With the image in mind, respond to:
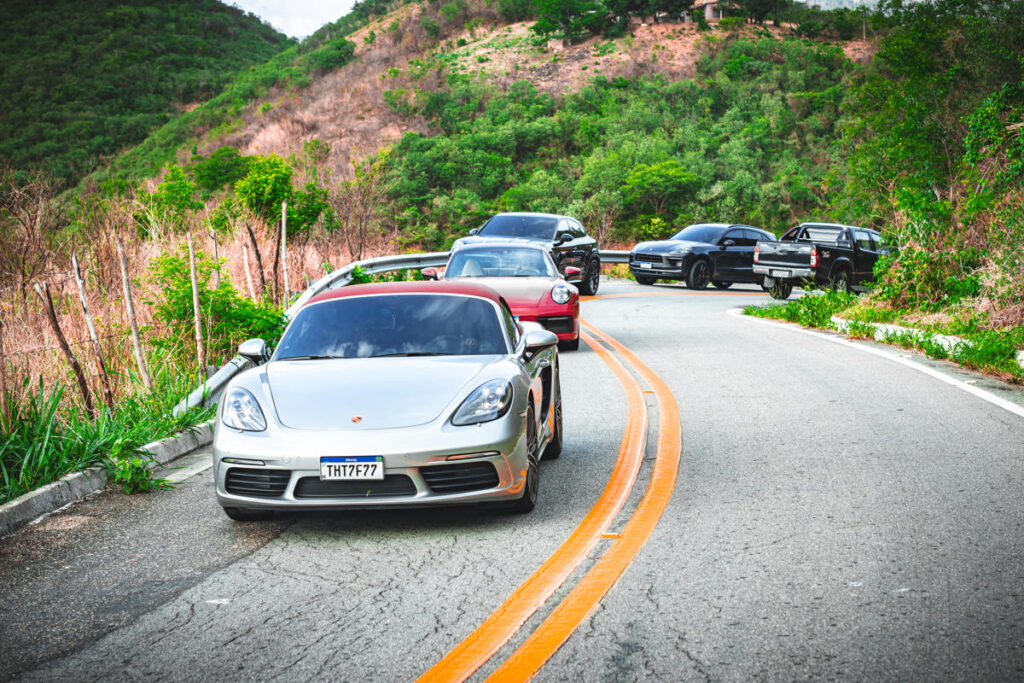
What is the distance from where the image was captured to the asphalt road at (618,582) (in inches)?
145

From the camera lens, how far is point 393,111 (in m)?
71.7

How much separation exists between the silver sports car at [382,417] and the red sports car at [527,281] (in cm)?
654

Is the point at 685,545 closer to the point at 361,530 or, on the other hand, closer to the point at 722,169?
the point at 361,530

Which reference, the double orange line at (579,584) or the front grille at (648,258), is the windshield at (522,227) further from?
the double orange line at (579,584)

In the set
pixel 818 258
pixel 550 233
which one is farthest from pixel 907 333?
pixel 818 258

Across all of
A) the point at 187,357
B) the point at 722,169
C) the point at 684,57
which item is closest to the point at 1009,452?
the point at 187,357

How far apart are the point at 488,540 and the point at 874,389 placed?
6433mm

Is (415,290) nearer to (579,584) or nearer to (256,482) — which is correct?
(256,482)

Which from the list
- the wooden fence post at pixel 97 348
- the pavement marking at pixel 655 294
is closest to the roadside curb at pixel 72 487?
the wooden fence post at pixel 97 348

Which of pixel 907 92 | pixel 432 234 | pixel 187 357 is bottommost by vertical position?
pixel 432 234

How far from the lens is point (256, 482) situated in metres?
5.28

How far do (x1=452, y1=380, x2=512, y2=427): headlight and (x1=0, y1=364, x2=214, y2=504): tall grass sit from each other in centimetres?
284

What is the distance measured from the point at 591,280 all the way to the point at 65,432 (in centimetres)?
1737

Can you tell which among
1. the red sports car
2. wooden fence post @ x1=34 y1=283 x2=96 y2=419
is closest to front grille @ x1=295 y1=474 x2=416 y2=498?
wooden fence post @ x1=34 y1=283 x2=96 y2=419
